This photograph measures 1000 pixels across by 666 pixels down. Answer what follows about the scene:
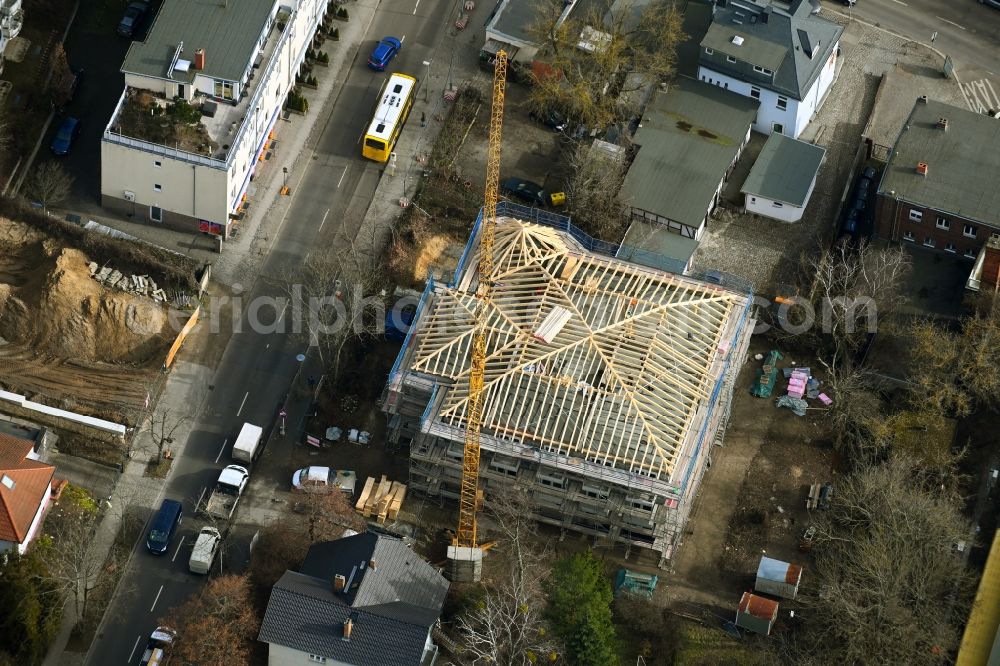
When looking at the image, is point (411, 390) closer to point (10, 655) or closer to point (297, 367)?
point (297, 367)

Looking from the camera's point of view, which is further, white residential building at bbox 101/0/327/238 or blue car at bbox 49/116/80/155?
blue car at bbox 49/116/80/155

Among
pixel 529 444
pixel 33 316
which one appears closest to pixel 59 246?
pixel 33 316

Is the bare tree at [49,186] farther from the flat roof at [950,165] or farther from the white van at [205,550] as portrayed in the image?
the flat roof at [950,165]

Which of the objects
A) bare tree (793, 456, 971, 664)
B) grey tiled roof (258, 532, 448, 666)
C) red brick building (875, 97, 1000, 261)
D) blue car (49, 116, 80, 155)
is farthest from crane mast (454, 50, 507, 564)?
blue car (49, 116, 80, 155)

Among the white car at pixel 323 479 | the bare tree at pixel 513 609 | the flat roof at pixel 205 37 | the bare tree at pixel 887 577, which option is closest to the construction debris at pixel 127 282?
the flat roof at pixel 205 37

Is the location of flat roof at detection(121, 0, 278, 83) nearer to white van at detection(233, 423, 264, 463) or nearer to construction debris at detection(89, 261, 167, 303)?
construction debris at detection(89, 261, 167, 303)

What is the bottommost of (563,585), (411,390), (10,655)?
(10,655)

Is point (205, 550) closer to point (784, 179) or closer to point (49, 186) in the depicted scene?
point (49, 186)
